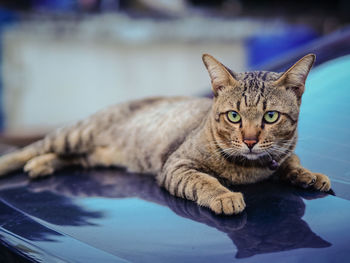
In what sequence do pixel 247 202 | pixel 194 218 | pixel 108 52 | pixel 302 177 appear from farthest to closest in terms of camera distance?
pixel 108 52, pixel 302 177, pixel 247 202, pixel 194 218

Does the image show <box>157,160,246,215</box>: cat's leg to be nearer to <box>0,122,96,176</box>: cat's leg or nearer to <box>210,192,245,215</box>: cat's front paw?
<box>210,192,245,215</box>: cat's front paw

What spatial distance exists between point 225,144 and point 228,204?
1.48 ft

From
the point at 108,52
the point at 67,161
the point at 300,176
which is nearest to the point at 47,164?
the point at 67,161

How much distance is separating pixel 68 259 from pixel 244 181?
92 centimetres

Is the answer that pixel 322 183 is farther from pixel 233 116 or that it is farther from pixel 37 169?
pixel 37 169

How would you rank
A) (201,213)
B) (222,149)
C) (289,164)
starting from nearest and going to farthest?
(201,213) → (289,164) → (222,149)

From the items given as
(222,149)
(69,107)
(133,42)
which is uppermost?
(133,42)

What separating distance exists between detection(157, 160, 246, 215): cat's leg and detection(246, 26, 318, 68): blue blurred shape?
4319 mm

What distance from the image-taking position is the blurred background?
6.46 metres

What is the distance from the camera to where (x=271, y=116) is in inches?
72.4

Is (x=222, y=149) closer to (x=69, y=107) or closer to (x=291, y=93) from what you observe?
(x=291, y=93)

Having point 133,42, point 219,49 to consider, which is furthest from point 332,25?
point 133,42

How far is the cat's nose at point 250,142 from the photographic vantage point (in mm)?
1819

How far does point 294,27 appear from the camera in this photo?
6.54m
